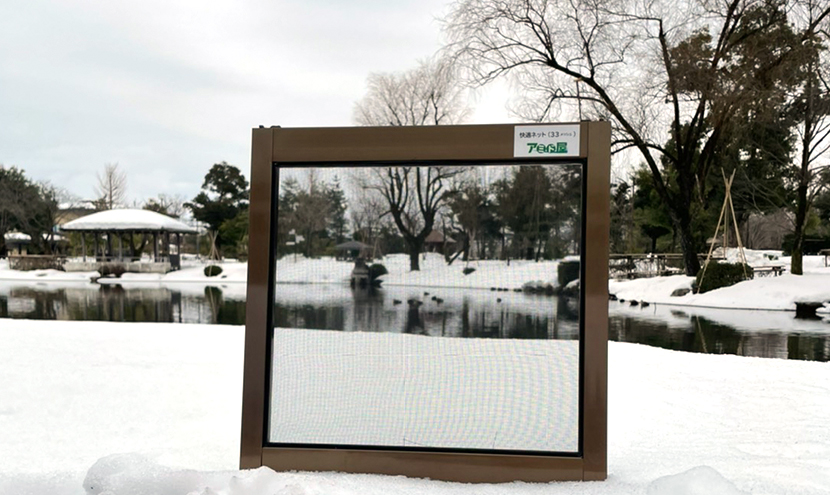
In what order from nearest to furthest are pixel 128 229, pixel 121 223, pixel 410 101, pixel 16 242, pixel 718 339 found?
pixel 718 339
pixel 410 101
pixel 121 223
pixel 128 229
pixel 16 242

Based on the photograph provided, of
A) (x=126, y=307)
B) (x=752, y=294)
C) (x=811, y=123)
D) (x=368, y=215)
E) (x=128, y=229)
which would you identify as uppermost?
(x=811, y=123)

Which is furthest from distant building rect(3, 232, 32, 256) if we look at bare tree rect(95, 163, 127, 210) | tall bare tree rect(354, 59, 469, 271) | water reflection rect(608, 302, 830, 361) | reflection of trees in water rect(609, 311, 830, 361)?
reflection of trees in water rect(609, 311, 830, 361)

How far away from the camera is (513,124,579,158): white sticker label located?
2834mm

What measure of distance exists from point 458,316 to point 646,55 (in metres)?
17.6

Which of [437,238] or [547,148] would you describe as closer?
[547,148]

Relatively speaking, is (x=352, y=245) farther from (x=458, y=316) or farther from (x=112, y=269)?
(x=112, y=269)

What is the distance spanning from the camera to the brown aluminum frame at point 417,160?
280 centimetres

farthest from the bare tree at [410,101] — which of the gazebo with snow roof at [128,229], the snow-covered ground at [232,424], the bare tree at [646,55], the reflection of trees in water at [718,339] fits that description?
the snow-covered ground at [232,424]

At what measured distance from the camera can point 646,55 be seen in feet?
60.4

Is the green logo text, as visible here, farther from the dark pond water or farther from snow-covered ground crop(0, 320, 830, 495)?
snow-covered ground crop(0, 320, 830, 495)

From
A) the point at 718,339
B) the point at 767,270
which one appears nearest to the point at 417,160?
the point at 718,339

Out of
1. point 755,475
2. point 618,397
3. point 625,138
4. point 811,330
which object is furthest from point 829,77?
point 755,475

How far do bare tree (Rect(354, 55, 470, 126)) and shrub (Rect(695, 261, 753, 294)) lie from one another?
1136cm

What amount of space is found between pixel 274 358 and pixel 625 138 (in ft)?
58.5
